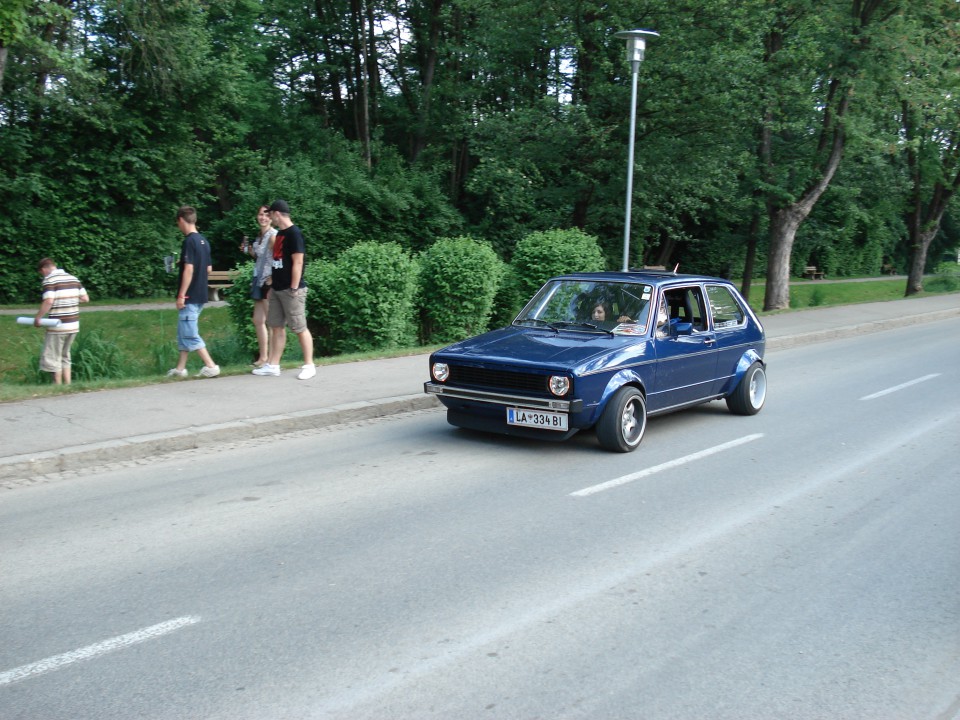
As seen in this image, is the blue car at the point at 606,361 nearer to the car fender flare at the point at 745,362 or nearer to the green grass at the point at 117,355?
the car fender flare at the point at 745,362

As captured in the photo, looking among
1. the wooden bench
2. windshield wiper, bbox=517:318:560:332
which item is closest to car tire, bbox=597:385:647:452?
windshield wiper, bbox=517:318:560:332

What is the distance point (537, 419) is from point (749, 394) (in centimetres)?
349

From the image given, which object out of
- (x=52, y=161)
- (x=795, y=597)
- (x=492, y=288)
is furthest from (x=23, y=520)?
(x=52, y=161)

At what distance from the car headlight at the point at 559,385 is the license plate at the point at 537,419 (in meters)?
0.20

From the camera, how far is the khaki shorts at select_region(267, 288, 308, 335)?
1095 cm

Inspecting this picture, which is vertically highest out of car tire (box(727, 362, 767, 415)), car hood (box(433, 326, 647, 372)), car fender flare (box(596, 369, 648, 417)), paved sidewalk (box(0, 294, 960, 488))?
car hood (box(433, 326, 647, 372))

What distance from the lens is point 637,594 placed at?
4.86 metres

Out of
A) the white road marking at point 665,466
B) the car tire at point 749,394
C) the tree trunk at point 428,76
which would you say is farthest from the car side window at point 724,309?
the tree trunk at point 428,76

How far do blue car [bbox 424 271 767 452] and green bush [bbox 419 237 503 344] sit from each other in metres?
5.35

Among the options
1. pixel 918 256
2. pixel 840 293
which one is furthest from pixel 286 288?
pixel 840 293

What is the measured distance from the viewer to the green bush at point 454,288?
15.0 m

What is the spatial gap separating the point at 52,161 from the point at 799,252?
3793 centimetres

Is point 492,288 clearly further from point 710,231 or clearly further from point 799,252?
point 799,252

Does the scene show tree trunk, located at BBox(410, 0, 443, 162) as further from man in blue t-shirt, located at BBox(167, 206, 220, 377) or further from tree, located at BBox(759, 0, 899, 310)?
man in blue t-shirt, located at BBox(167, 206, 220, 377)
